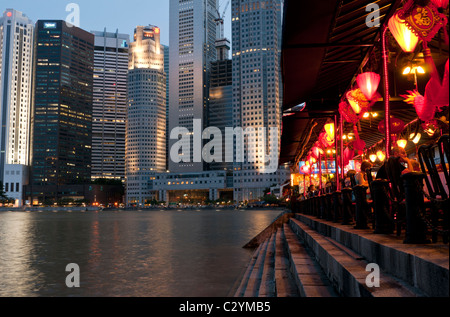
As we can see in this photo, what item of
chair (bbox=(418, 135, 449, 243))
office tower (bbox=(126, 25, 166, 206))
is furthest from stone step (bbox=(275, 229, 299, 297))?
office tower (bbox=(126, 25, 166, 206))

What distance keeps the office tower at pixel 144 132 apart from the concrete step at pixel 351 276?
161401mm

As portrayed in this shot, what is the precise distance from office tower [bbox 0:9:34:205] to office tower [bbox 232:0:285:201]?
88585mm

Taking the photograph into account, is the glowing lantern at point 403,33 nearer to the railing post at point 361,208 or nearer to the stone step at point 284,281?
the railing post at point 361,208

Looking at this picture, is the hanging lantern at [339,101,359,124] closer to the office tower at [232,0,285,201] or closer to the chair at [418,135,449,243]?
the chair at [418,135,449,243]

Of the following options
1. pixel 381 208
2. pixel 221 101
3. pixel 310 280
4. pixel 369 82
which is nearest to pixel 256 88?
pixel 221 101

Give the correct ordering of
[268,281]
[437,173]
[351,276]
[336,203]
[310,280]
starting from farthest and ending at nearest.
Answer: [336,203]
[268,281]
[310,280]
[437,173]
[351,276]

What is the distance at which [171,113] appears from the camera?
173 meters

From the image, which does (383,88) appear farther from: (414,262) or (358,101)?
(414,262)

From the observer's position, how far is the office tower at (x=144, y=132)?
6658 inches

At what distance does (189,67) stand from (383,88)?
578 feet

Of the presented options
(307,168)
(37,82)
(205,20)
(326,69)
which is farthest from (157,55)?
(326,69)

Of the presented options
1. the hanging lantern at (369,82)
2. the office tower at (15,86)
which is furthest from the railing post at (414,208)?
the office tower at (15,86)

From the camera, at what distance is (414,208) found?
147 inches

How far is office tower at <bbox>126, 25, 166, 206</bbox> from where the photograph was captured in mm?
169125
